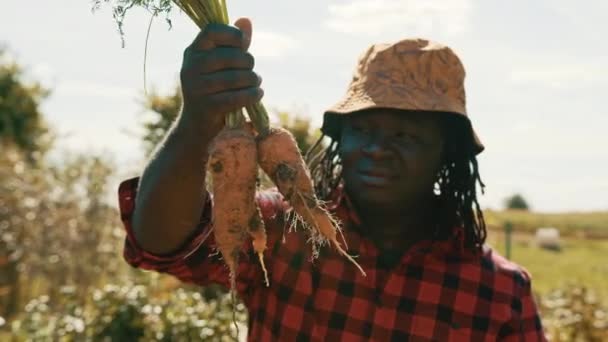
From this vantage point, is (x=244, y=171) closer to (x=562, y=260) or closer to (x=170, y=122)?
(x=170, y=122)

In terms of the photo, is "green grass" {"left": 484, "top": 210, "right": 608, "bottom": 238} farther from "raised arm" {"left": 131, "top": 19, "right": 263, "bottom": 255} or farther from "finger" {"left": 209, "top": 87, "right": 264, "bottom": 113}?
"finger" {"left": 209, "top": 87, "right": 264, "bottom": 113}

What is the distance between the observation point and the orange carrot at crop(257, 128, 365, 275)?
1.94m

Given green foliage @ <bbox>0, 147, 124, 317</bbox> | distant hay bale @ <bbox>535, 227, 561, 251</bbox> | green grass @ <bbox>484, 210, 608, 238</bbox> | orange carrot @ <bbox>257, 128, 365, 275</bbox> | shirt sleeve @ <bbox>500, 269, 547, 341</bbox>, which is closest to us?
orange carrot @ <bbox>257, 128, 365, 275</bbox>

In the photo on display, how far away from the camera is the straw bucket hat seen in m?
2.29

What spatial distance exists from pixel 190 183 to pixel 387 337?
2.58 ft

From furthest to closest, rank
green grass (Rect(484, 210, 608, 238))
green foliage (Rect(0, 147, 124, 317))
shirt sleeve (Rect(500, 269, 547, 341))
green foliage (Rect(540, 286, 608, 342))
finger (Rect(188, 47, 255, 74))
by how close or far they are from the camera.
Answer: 1. green grass (Rect(484, 210, 608, 238))
2. green foliage (Rect(0, 147, 124, 317))
3. green foliage (Rect(540, 286, 608, 342))
4. shirt sleeve (Rect(500, 269, 547, 341))
5. finger (Rect(188, 47, 255, 74))

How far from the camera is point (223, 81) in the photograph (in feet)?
5.53

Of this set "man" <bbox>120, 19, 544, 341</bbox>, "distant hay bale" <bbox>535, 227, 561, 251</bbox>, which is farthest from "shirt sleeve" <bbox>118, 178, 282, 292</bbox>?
"distant hay bale" <bbox>535, 227, 561, 251</bbox>

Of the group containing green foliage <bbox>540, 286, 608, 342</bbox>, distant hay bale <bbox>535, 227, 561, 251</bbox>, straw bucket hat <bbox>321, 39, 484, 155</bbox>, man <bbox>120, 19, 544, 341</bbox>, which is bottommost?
distant hay bale <bbox>535, 227, 561, 251</bbox>

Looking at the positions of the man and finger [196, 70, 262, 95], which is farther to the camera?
the man

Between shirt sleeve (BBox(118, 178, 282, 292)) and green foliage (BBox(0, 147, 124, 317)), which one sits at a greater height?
shirt sleeve (BBox(118, 178, 282, 292))

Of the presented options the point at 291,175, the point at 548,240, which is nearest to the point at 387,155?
the point at 291,175

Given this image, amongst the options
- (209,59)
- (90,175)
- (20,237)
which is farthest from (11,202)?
(209,59)

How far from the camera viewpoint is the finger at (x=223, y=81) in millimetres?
1688
